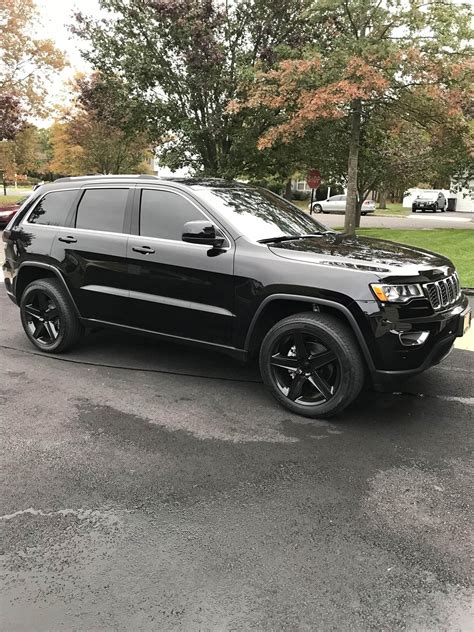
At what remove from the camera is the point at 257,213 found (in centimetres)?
474

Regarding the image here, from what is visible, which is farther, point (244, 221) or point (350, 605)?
point (244, 221)

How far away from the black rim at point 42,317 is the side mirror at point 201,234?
1.83 m

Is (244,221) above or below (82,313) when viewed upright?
above

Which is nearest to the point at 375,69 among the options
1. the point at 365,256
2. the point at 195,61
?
the point at 195,61

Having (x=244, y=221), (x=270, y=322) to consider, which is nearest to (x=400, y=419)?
(x=270, y=322)

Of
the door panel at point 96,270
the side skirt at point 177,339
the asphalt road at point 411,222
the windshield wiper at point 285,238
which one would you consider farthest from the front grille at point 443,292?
the asphalt road at point 411,222

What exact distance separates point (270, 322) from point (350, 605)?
2.34 meters

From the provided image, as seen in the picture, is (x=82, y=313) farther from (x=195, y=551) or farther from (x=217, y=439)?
(x=195, y=551)

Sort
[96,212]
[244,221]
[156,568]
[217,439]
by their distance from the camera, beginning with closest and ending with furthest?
1. [156,568]
2. [217,439]
3. [244,221]
4. [96,212]

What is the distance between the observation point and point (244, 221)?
177 inches

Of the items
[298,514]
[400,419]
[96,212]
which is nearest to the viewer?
[298,514]

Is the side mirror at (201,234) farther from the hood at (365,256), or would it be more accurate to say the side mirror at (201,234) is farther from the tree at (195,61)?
the tree at (195,61)

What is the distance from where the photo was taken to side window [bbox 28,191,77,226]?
17.6 feet

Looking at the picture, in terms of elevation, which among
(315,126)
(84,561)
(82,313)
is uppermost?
(315,126)
